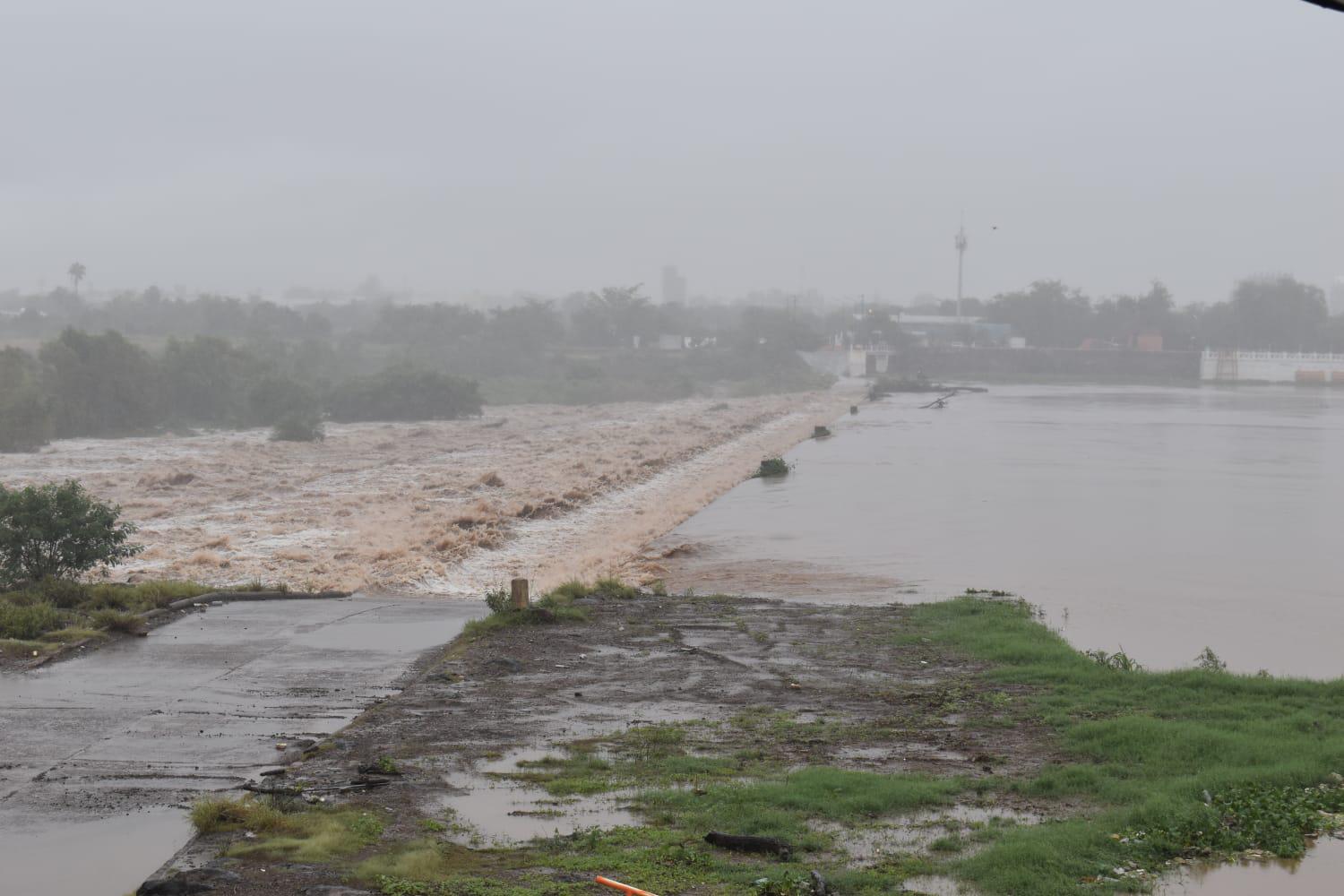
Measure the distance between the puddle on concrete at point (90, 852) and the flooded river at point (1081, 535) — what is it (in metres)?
9.93

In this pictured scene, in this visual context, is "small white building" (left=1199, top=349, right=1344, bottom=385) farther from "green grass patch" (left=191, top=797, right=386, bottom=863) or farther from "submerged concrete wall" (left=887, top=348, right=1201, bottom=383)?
"green grass patch" (left=191, top=797, right=386, bottom=863)

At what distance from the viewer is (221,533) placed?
2498 cm

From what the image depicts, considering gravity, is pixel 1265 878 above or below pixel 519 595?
below

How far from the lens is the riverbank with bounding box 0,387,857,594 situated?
21297mm

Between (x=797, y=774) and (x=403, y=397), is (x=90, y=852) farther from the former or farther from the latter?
(x=403, y=397)

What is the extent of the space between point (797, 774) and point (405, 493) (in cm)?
2563

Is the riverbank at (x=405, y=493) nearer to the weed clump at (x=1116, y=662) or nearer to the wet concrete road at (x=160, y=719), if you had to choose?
the wet concrete road at (x=160, y=719)

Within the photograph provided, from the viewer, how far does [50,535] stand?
14.7 m

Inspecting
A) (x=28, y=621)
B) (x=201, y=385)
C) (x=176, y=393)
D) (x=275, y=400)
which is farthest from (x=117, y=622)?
(x=201, y=385)

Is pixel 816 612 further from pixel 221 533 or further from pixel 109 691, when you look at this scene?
pixel 221 533

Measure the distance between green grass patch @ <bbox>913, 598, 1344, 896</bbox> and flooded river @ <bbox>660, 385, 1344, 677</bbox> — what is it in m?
2.69

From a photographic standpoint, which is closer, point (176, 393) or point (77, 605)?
point (77, 605)

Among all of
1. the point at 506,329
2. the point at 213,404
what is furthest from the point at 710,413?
the point at 506,329

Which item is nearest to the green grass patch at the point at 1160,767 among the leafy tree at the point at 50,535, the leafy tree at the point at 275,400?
the leafy tree at the point at 50,535
